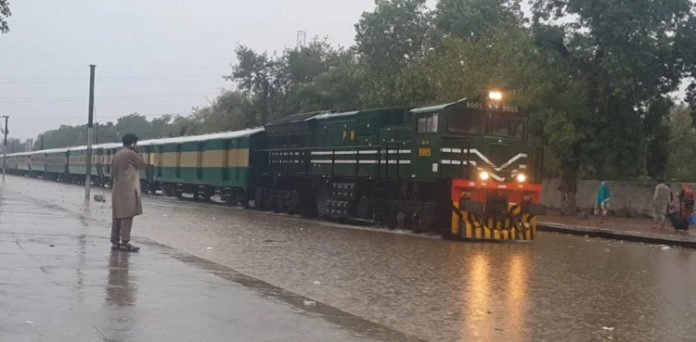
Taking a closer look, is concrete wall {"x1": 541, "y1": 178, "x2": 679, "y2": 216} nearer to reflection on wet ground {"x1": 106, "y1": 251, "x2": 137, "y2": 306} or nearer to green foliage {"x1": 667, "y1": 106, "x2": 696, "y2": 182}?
green foliage {"x1": 667, "y1": 106, "x2": 696, "y2": 182}

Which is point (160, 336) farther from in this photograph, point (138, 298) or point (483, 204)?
point (483, 204)

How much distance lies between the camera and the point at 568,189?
37281 millimetres

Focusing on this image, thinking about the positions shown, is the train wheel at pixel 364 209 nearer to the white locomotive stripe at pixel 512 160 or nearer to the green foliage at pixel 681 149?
the white locomotive stripe at pixel 512 160

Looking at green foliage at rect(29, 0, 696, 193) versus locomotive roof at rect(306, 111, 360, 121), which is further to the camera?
green foliage at rect(29, 0, 696, 193)

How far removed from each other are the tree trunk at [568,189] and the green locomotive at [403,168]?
11961 millimetres

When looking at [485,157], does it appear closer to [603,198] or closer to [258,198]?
[603,198]

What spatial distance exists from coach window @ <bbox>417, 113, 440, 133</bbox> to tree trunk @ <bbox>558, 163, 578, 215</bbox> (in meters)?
15.4

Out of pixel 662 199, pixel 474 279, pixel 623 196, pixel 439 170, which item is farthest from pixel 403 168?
pixel 623 196

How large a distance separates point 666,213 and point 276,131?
1569cm

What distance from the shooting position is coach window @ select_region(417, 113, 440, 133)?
22.1 metres

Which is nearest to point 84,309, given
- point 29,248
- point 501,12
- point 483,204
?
point 29,248

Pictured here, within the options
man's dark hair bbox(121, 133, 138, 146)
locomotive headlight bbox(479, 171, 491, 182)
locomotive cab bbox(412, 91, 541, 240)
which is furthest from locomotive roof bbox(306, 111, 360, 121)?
man's dark hair bbox(121, 133, 138, 146)

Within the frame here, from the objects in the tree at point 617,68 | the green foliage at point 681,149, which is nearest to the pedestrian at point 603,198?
the tree at point 617,68

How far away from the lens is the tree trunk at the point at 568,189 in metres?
36.8
